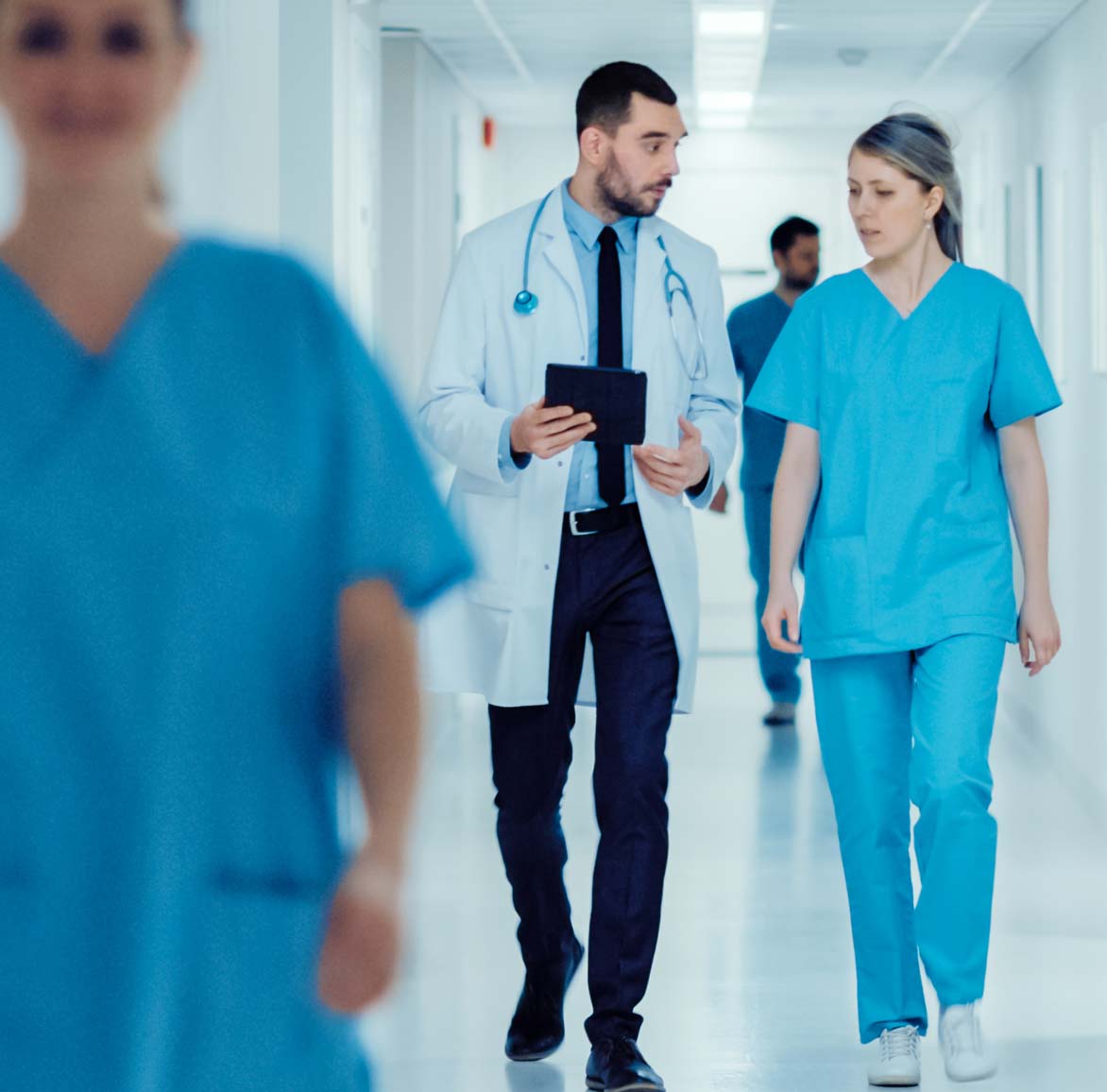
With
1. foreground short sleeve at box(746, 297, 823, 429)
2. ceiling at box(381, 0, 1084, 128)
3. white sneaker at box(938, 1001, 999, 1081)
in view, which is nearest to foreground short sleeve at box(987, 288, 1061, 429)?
foreground short sleeve at box(746, 297, 823, 429)

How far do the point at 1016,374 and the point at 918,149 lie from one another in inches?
15.4

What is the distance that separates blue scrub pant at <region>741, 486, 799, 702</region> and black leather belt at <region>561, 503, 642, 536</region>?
3.56 meters

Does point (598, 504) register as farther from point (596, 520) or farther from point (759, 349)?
point (759, 349)

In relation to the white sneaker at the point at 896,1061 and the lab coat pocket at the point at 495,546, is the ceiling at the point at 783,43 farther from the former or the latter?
the white sneaker at the point at 896,1061

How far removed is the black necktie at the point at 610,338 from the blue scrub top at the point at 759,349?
3.22 meters

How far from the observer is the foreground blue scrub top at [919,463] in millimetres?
3059

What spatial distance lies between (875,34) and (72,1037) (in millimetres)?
6587

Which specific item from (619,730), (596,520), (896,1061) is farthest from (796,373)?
(896,1061)

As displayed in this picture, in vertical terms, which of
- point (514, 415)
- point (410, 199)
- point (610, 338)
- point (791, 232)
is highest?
point (410, 199)

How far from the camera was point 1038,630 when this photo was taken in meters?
3.14

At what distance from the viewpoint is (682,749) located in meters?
6.52

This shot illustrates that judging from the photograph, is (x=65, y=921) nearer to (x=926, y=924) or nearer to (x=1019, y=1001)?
(x=926, y=924)

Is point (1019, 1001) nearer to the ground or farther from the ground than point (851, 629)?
nearer to the ground

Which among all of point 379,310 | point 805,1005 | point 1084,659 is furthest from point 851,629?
point 379,310
